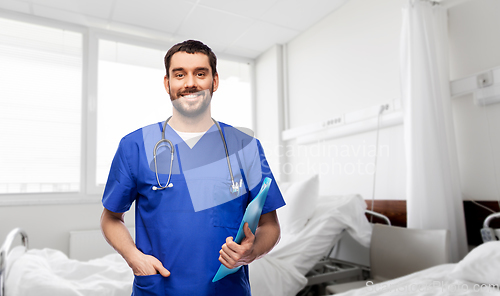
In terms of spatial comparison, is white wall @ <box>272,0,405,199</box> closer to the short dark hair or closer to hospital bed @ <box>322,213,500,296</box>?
hospital bed @ <box>322,213,500,296</box>

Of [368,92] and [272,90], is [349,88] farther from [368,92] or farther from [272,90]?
[272,90]

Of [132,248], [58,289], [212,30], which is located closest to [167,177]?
[132,248]

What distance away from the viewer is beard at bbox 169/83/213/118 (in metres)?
0.57

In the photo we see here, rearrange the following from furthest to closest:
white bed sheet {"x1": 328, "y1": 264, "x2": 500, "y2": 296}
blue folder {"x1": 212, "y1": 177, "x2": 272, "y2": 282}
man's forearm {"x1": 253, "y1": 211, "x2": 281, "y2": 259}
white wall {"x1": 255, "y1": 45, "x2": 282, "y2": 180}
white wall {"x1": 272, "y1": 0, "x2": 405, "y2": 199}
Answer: white wall {"x1": 255, "y1": 45, "x2": 282, "y2": 180} → white wall {"x1": 272, "y1": 0, "x2": 405, "y2": 199} → white bed sheet {"x1": 328, "y1": 264, "x2": 500, "y2": 296} → man's forearm {"x1": 253, "y1": 211, "x2": 281, "y2": 259} → blue folder {"x1": 212, "y1": 177, "x2": 272, "y2": 282}

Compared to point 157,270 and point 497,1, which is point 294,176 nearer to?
point 497,1

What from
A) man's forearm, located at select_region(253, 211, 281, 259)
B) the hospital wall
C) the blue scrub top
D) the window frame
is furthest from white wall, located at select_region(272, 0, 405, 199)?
the blue scrub top

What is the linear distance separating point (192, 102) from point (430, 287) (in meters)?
1.46

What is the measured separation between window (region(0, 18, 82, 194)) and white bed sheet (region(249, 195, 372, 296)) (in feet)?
7.44

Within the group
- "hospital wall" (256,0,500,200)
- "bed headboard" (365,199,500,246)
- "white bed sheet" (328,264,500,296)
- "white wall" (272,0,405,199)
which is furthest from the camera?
"white wall" (272,0,405,199)

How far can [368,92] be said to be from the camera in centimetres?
292

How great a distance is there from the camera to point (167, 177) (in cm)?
63

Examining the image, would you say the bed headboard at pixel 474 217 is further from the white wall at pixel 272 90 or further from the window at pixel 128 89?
the window at pixel 128 89

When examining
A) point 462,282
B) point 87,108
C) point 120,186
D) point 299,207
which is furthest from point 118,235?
point 87,108

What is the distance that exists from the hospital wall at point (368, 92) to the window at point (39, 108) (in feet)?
6.64
